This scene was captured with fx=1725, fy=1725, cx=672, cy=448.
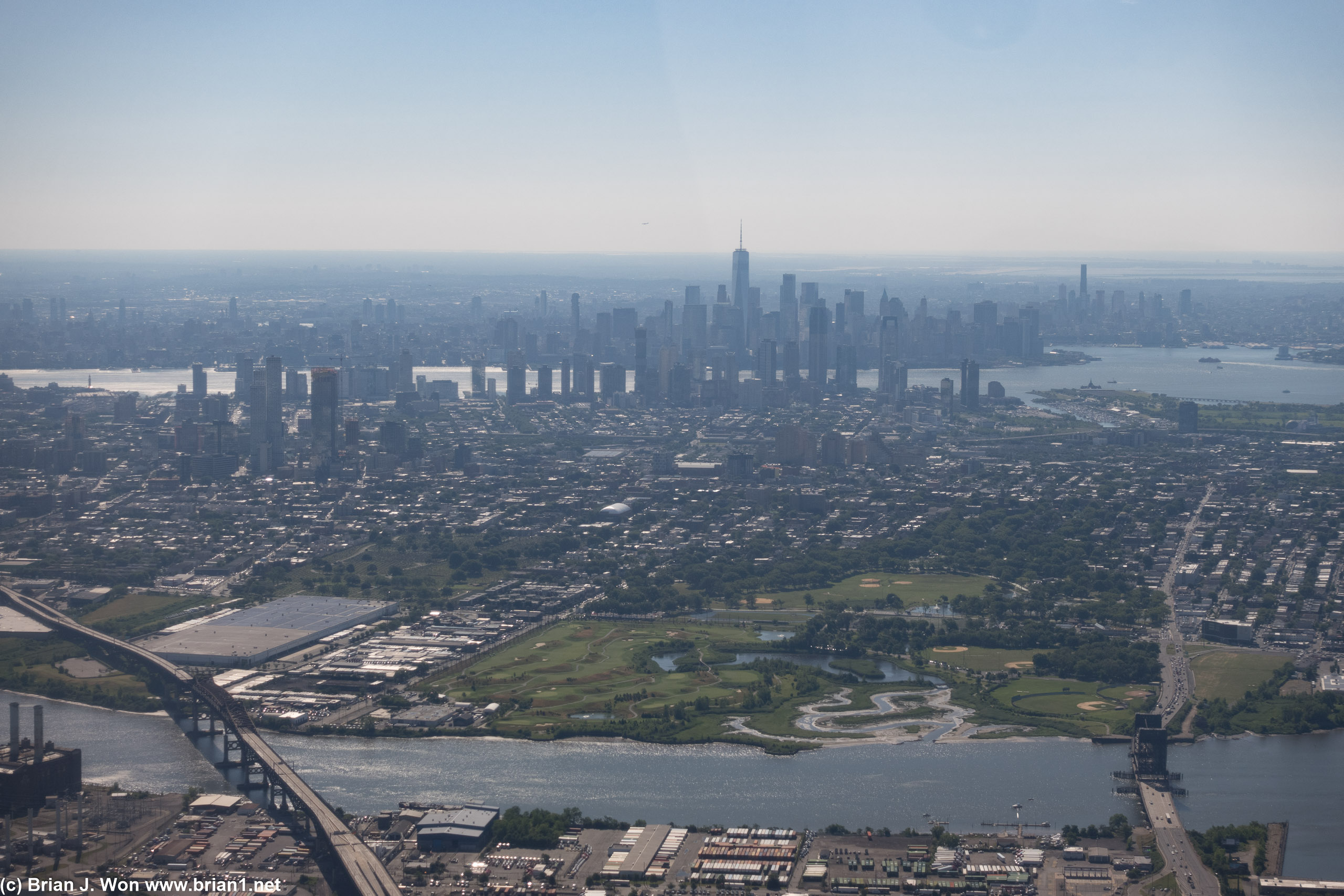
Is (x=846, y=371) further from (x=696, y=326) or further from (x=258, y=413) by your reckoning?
(x=258, y=413)

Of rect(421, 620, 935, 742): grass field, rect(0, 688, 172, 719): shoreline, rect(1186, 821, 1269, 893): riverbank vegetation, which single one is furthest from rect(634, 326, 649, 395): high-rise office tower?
rect(1186, 821, 1269, 893): riverbank vegetation

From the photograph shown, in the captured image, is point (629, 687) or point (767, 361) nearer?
point (629, 687)

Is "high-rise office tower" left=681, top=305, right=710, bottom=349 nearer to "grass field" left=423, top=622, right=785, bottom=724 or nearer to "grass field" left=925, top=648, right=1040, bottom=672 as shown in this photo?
"grass field" left=423, top=622, right=785, bottom=724

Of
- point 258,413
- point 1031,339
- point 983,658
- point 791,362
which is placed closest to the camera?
point 983,658

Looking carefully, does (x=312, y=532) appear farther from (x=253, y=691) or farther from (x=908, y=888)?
(x=908, y=888)

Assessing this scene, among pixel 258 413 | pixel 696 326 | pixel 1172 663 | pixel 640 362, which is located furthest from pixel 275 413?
pixel 696 326

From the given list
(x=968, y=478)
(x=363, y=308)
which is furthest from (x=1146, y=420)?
(x=363, y=308)

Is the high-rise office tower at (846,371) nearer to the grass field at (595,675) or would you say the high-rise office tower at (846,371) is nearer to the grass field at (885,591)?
the grass field at (885,591)
